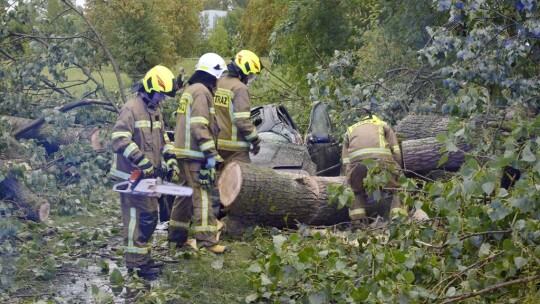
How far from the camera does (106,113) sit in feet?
33.3

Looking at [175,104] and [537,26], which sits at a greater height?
[537,26]

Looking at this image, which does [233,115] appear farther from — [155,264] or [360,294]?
[360,294]

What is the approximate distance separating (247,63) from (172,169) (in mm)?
1574

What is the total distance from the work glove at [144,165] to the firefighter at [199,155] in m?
0.70

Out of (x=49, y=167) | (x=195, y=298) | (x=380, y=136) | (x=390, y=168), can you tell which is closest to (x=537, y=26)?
(x=380, y=136)

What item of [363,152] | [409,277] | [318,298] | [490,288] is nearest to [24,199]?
[363,152]

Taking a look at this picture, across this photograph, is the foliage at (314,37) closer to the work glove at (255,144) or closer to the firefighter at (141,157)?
the work glove at (255,144)

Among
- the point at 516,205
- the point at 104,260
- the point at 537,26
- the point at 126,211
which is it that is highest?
the point at 537,26

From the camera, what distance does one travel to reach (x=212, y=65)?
773cm

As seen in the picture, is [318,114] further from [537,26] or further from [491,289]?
[491,289]

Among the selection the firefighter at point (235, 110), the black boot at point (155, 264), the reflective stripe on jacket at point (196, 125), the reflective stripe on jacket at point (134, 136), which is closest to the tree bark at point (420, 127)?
the firefighter at point (235, 110)

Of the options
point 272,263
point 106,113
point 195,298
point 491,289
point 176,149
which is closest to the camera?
point 491,289

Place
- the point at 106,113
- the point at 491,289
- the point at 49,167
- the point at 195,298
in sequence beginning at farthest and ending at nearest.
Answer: the point at 106,113 < the point at 49,167 < the point at 195,298 < the point at 491,289

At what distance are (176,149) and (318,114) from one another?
320 centimetres
